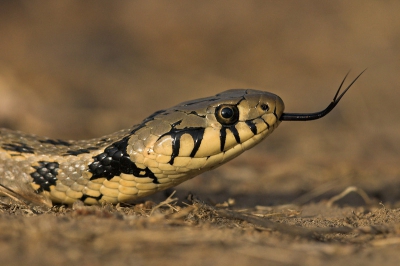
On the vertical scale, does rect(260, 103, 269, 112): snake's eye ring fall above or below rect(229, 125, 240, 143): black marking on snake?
above

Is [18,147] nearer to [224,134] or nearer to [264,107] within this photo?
[224,134]

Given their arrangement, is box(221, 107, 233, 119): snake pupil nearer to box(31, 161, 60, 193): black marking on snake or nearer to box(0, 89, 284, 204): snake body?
box(0, 89, 284, 204): snake body

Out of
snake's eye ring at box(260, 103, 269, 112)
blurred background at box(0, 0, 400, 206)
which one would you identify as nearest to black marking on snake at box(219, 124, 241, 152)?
snake's eye ring at box(260, 103, 269, 112)

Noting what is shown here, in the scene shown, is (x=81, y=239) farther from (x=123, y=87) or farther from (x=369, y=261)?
(x=123, y=87)

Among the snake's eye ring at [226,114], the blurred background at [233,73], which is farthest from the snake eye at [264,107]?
the blurred background at [233,73]


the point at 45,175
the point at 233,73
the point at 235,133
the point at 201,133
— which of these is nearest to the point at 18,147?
the point at 45,175

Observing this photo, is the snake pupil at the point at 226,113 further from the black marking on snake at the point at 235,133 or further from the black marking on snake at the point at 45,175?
the black marking on snake at the point at 45,175

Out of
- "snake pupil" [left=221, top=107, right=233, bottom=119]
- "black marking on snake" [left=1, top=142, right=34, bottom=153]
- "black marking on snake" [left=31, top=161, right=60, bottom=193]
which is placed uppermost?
"snake pupil" [left=221, top=107, right=233, bottom=119]

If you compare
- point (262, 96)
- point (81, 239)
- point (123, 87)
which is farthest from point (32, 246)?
point (123, 87)
